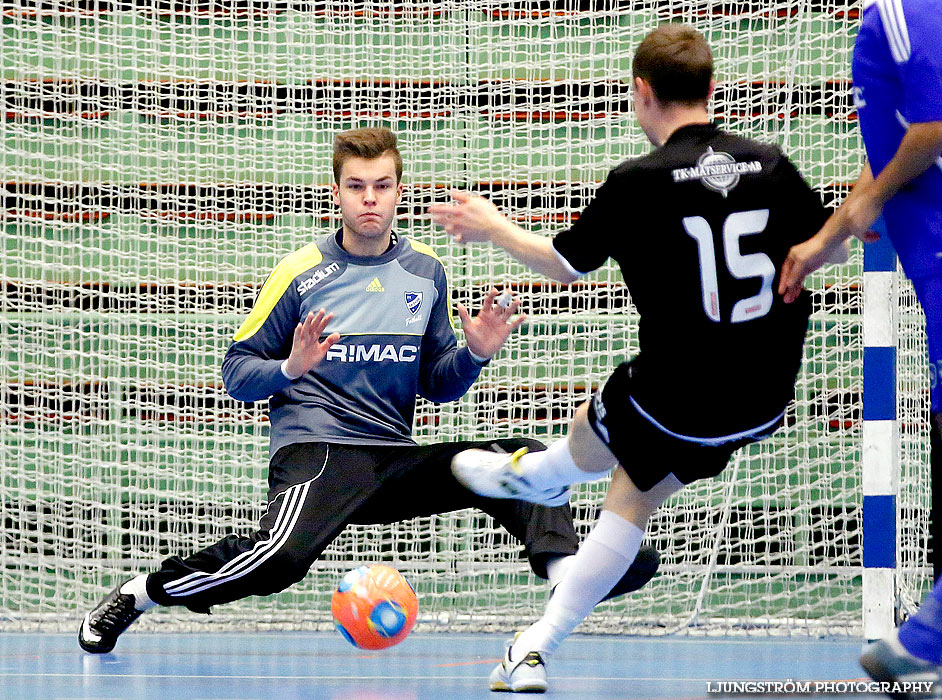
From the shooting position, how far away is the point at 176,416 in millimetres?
5141

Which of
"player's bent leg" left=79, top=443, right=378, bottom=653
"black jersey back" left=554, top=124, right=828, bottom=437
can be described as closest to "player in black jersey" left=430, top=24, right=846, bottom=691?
"black jersey back" left=554, top=124, right=828, bottom=437

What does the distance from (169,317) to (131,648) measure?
5.58ft

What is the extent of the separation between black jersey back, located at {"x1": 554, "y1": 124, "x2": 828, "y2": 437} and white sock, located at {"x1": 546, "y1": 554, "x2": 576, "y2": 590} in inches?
34.4

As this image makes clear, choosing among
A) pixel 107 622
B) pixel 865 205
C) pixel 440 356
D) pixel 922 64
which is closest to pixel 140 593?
pixel 107 622

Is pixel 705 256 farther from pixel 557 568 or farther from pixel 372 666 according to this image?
pixel 372 666

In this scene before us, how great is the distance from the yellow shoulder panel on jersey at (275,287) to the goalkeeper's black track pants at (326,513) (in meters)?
0.41

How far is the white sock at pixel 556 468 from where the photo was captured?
122 inches

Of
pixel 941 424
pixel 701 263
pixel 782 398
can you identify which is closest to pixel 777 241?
pixel 701 263

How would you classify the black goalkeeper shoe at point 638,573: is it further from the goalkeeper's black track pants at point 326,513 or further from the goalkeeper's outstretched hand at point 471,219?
the goalkeeper's outstretched hand at point 471,219

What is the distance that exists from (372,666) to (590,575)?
107cm

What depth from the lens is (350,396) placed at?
3.98 metres

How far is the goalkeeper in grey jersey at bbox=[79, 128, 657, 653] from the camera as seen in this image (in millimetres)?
3637

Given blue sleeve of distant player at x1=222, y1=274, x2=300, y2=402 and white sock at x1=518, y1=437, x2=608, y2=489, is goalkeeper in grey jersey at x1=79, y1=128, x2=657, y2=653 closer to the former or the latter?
blue sleeve of distant player at x1=222, y1=274, x2=300, y2=402

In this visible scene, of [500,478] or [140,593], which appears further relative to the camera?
[140,593]
